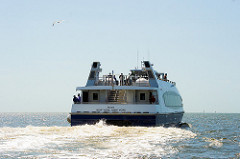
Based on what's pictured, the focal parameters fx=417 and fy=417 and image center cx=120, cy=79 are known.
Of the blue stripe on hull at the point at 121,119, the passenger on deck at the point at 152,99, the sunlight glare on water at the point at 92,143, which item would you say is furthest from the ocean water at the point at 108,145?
the passenger on deck at the point at 152,99

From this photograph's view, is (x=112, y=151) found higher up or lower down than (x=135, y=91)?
lower down

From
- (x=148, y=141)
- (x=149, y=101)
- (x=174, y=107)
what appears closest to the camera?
(x=148, y=141)

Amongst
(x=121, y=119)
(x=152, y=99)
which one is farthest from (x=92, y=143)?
(x=152, y=99)

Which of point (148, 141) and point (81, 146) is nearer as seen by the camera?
point (81, 146)

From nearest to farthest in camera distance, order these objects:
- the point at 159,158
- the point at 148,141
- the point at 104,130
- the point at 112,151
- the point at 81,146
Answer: the point at 159,158, the point at 112,151, the point at 81,146, the point at 148,141, the point at 104,130

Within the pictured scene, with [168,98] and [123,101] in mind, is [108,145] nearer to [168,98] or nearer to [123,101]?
[123,101]

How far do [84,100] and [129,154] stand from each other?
1481 cm

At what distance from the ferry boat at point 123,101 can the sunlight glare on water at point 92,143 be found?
2009 mm

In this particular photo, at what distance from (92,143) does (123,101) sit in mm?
10943

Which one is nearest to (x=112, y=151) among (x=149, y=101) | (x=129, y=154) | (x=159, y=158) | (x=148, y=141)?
(x=129, y=154)

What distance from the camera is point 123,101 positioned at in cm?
3120

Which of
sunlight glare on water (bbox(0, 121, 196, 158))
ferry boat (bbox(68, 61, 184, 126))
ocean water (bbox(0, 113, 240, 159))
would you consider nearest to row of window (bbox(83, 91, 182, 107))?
ferry boat (bbox(68, 61, 184, 126))

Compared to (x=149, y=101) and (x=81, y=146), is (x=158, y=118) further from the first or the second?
(x=81, y=146)

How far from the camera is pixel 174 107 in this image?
39.1 meters
